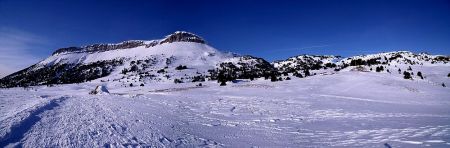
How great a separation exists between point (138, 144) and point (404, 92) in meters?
22.1

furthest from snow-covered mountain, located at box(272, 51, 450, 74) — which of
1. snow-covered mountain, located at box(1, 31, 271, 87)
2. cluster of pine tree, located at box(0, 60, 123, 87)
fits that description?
cluster of pine tree, located at box(0, 60, 123, 87)

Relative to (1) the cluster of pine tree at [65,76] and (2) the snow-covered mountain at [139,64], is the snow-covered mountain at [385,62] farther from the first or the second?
(1) the cluster of pine tree at [65,76]

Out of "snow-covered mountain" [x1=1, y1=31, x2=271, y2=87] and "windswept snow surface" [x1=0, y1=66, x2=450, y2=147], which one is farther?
"snow-covered mountain" [x1=1, y1=31, x2=271, y2=87]

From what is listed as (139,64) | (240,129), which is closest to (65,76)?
(139,64)

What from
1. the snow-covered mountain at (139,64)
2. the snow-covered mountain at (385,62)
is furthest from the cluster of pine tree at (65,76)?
the snow-covered mountain at (385,62)

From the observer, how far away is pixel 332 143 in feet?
30.5

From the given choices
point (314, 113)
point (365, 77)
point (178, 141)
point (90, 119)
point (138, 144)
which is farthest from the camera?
point (365, 77)

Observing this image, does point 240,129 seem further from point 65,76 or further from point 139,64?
point 65,76

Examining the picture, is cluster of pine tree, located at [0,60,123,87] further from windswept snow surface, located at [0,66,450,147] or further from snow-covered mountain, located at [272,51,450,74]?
windswept snow surface, located at [0,66,450,147]

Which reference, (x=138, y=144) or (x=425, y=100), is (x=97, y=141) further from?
(x=425, y=100)

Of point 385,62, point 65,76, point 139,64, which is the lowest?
point 65,76

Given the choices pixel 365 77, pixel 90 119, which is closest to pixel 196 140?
pixel 90 119

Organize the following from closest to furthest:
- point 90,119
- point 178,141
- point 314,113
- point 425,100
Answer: point 178,141 → point 90,119 → point 314,113 → point 425,100

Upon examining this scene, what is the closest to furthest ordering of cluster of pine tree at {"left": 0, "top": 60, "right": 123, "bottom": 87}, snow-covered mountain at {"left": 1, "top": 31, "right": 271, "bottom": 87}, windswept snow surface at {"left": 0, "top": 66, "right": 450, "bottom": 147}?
windswept snow surface at {"left": 0, "top": 66, "right": 450, "bottom": 147} < snow-covered mountain at {"left": 1, "top": 31, "right": 271, "bottom": 87} < cluster of pine tree at {"left": 0, "top": 60, "right": 123, "bottom": 87}
